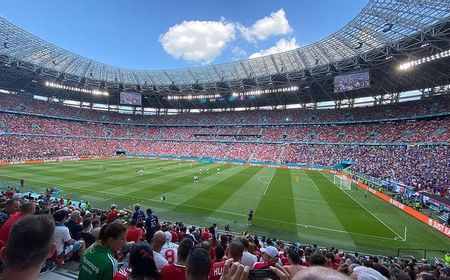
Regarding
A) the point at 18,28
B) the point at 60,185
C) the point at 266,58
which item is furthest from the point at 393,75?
the point at 18,28

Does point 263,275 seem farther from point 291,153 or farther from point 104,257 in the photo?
point 291,153

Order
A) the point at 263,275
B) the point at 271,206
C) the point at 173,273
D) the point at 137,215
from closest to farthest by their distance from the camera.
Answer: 1. the point at 263,275
2. the point at 173,273
3. the point at 137,215
4. the point at 271,206

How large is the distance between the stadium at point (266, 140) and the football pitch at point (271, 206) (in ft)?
0.62

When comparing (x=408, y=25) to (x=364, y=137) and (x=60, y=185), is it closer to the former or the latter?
(x=364, y=137)

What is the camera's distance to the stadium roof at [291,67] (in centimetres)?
3375

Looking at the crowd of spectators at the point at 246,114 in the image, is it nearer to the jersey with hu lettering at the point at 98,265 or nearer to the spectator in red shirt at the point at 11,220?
the jersey with hu lettering at the point at 98,265

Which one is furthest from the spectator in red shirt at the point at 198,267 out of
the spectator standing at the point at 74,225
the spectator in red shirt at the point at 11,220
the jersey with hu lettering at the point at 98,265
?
the spectator standing at the point at 74,225

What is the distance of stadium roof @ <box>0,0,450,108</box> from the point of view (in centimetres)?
3375

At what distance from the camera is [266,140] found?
72188 mm

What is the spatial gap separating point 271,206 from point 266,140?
1915 inches

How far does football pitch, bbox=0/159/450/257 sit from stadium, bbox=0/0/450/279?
0.62 feet

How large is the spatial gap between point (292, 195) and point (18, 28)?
55.2 m

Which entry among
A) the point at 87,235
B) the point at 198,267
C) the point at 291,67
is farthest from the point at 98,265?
the point at 291,67

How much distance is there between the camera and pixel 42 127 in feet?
214
